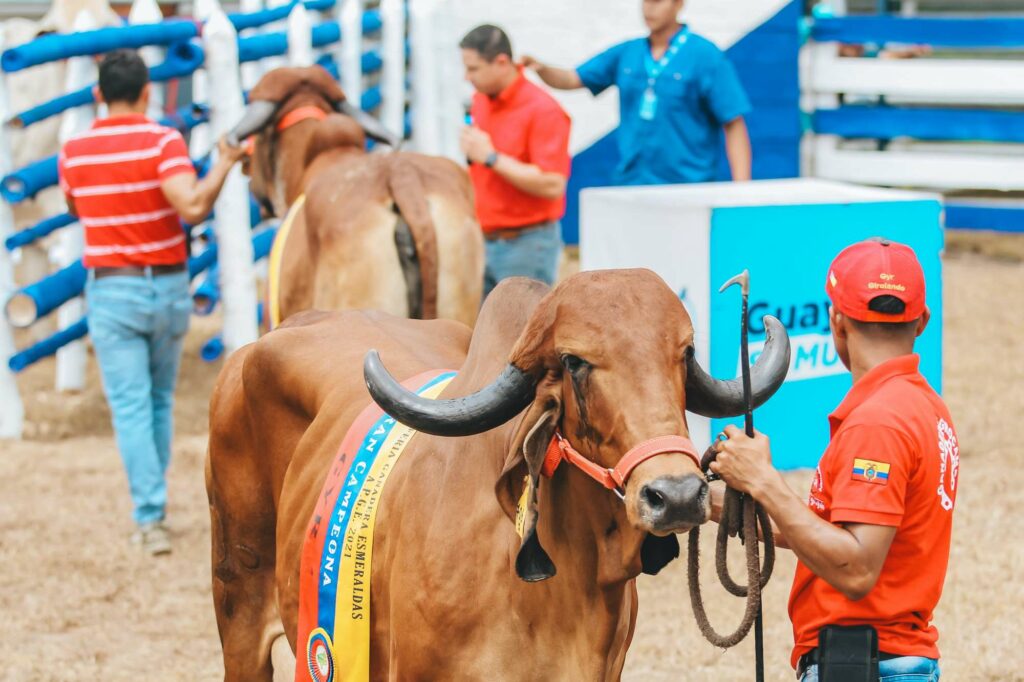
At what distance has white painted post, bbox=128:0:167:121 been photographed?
809cm

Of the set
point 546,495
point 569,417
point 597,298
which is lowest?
point 546,495

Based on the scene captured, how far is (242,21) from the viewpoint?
8695mm

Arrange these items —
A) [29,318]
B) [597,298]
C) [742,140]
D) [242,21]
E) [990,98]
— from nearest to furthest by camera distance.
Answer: [597,298] → [742,140] → [29,318] → [242,21] → [990,98]

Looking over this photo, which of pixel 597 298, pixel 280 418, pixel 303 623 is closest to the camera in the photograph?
pixel 597 298

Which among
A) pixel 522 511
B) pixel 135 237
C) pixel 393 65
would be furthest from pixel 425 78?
pixel 522 511

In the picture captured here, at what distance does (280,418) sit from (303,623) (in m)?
0.72

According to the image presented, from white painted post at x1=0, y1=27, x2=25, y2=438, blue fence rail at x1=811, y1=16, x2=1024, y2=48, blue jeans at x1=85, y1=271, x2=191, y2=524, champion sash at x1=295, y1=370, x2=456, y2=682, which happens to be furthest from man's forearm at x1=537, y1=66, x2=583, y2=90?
blue fence rail at x1=811, y1=16, x2=1024, y2=48

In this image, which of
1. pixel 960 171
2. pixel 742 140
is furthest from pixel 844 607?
pixel 960 171

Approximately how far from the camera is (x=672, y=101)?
7430 millimetres

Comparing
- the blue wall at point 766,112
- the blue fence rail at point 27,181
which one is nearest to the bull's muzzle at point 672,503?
the blue fence rail at point 27,181

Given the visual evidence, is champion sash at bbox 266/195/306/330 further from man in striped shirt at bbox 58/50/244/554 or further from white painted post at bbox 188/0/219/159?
white painted post at bbox 188/0/219/159

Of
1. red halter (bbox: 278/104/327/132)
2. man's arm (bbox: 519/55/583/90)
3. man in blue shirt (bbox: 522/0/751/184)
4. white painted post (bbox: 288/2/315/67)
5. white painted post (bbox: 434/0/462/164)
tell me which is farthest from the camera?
white painted post (bbox: 434/0/462/164)

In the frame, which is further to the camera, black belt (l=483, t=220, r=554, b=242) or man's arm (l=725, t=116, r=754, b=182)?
man's arm (l=725, t=116, r=754, b=182)

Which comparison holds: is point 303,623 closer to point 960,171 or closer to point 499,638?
point 499,638
